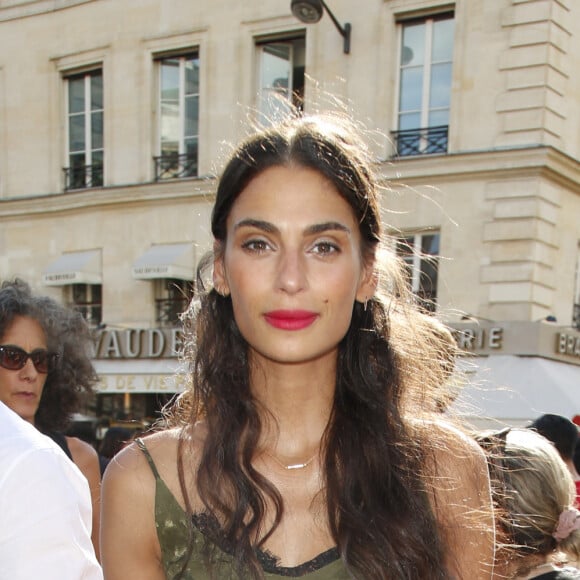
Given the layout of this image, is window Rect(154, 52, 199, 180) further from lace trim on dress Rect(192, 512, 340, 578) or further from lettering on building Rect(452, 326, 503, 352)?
lace trim on dress Rect(192, 512, 340, 578)

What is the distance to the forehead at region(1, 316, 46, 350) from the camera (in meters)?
3.10

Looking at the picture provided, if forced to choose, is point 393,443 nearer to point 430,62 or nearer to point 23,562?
point 23,562

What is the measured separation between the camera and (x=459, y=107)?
10.4m

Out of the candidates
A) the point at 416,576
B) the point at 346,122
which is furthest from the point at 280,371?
the point at 346,122

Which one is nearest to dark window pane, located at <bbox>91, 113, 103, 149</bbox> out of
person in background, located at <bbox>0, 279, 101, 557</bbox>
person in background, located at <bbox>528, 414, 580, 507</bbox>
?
person in background, located at <bbox>0, 279, 101, 557</bbox>

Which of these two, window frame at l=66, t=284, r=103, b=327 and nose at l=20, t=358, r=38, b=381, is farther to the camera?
window frame at l=66, t=284, r=103, b=327

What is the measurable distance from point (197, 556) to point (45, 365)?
1884 millimetres

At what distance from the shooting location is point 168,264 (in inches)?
459

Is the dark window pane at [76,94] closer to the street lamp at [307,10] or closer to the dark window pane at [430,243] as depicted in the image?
the street lamp at [307,10]

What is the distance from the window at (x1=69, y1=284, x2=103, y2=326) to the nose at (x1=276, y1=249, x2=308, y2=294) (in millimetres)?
11952

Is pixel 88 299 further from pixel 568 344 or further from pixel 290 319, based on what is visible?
pixel 290 319

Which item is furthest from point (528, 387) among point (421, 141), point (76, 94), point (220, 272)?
point (76, 94)

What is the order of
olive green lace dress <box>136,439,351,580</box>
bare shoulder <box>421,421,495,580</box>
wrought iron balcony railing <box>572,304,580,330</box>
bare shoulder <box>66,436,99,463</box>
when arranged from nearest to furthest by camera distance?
olive green lace dress <box>136,439,351,580</box>
bare shoulder <box>421,421,495,580</box>
bare shoulder <box>66,436,99,463</box>
wrought iron balcony railing <box>572,304,580,330</box>

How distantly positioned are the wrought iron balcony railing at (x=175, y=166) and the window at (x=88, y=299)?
7.81 ft
